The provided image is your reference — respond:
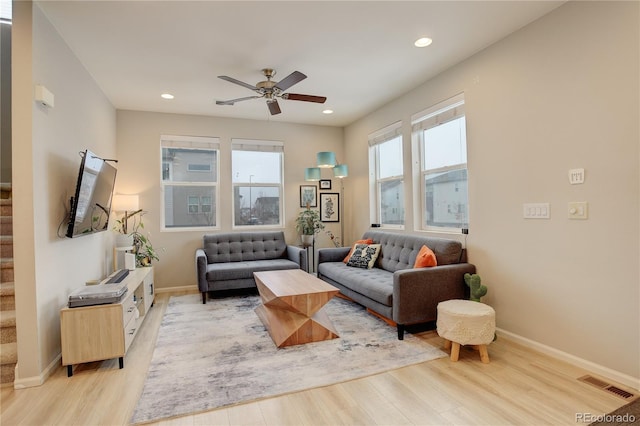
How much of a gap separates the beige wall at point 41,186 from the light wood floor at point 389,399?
1.29 feet

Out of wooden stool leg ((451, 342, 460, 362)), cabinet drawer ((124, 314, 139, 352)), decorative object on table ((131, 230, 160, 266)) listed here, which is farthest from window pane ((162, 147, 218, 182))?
wooden stool leg ((451, 342, 460, 362))

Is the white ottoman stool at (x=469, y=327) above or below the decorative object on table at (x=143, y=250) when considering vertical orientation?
below

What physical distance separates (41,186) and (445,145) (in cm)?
391

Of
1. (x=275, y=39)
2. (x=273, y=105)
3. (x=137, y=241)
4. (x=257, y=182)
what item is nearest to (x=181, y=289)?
(x=137, y=241)

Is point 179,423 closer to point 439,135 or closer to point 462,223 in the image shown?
point 462,223

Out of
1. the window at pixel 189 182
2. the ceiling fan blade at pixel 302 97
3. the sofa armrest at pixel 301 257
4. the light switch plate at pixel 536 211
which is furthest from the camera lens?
the window at pixel 189 182

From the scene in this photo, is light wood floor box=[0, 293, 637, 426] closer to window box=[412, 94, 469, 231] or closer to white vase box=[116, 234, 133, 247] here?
window box=[412, 94, 469, 231]

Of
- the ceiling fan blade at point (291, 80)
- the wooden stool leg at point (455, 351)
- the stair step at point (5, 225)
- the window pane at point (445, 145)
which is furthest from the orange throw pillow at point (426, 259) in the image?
the stair step at point (5, 225)

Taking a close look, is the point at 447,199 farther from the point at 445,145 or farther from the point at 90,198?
the point at 90,198

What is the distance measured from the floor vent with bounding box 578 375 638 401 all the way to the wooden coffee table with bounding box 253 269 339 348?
1912 mm

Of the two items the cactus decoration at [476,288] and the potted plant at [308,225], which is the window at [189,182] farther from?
the cactus decoration at [476,288]

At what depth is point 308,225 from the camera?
18.6 feet

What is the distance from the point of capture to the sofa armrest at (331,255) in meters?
4.87

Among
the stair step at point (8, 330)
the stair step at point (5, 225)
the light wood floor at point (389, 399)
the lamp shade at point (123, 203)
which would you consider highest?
the lamp shade at point (123, 203)
